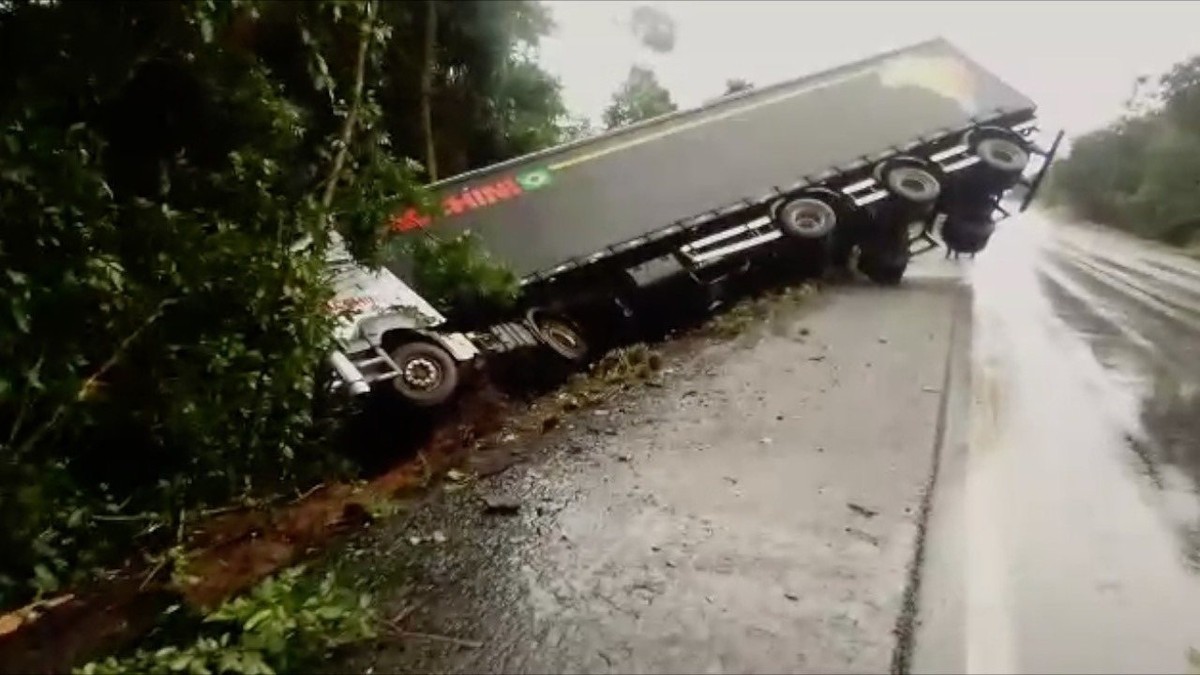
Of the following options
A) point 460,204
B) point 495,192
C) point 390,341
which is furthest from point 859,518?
Result: point 495,192

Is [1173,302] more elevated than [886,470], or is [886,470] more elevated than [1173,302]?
[1173,302]

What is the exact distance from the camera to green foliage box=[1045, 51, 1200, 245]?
3670 mm

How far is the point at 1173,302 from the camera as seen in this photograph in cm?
466

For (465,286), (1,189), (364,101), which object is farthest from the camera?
(465,286)

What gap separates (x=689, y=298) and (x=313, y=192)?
317cm

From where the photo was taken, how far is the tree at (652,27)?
3.88m

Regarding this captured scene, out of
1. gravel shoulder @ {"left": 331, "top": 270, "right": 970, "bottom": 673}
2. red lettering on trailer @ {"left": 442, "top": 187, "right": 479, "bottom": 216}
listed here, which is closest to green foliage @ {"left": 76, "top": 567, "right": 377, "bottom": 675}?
gravel shoulder @ {"left": 331, "top": 270, "right": 970, "bottom": 673}

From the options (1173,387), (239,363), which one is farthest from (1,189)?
(1173,387)

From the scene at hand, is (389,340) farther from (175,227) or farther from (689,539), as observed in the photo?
(689,539)

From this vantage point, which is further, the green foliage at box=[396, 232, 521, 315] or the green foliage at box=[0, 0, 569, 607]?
the green foliage at box=[396, 232, 521, 315]

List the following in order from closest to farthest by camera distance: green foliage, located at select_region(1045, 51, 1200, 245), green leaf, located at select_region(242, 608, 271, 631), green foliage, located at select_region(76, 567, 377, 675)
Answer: green foliage, located at select_region(76, 567, 377, 675) → green leaf, located at select_region(242, 608, 271, 631) → green foliage, located at select_region(1045, 51, 1200, 245)

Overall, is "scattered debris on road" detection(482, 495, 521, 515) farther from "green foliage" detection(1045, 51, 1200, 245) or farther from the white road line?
"green foliage" detection(1045, 51, 1200, 245)

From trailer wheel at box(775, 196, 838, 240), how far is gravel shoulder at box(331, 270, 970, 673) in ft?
5.87

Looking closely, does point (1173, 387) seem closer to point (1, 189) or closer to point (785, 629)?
point (785, 629)
